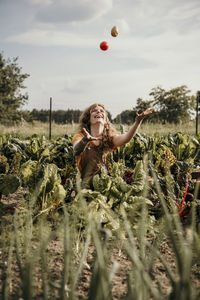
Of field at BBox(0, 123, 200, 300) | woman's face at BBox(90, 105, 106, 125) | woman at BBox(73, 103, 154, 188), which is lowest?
field at BBox(0, 123, 200, 300)

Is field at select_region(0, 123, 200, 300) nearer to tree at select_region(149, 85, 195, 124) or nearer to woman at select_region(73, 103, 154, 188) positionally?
woman at select_region(73, 103, 154, 188)

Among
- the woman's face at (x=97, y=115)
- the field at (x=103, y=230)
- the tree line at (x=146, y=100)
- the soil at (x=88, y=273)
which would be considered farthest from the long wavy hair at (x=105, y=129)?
the tree line at (x=146, y=100)

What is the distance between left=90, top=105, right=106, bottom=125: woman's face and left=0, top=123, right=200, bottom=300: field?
56cm

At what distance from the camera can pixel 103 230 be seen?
856 millimetres

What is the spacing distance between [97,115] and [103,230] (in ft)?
9.21

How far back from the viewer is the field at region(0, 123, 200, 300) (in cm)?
88

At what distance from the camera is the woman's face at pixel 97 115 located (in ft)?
11.7

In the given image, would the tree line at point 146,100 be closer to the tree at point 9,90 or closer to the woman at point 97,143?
the tree at point 9,90

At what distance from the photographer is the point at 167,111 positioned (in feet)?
125

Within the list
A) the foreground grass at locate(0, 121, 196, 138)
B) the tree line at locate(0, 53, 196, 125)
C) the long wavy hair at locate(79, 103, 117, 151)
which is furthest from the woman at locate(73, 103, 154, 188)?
the tree line at locate(0, 53, 196, 125)

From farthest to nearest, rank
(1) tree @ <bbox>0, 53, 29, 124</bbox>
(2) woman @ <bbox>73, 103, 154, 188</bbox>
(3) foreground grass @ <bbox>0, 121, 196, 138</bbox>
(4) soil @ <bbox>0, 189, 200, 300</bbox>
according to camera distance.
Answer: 1. (1) tree @ <bbox>0, 53, 29, 124</bbox>
2. (3) foreground grass @ <bbox>0, 121, 196, 138</bbox>
3. (2) woman @ <bbox>73, 103, 154, 188</bbox>
4. (4) soil @ <bbox>0, 189, 200, 300</bbox>

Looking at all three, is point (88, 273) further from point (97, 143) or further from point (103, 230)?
point (97, 143)

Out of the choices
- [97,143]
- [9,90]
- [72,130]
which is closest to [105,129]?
[97,143]

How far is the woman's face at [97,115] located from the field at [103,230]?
0.56 m
